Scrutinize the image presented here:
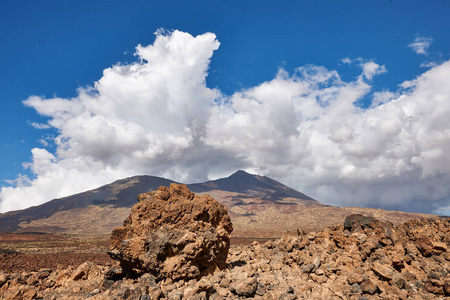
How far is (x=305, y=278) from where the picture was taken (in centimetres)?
1093

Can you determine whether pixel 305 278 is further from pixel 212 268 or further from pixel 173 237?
pixel 173 237

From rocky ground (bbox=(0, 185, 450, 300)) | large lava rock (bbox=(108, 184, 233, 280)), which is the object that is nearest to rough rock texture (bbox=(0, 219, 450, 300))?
rocky ground (bbox=(0, 185, 450, 300))

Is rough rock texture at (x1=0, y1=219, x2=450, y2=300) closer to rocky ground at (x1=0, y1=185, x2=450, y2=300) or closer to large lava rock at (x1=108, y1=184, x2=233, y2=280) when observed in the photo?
rocky ground at (x1=0, y1=185, x2=450, y2=300)

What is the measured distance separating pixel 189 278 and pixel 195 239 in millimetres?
1398

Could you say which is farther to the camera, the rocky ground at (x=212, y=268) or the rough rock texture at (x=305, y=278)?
the rocky ground at (x=212, y=268)

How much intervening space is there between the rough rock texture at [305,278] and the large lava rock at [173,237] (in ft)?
1.53

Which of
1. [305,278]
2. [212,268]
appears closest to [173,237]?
[212,268]

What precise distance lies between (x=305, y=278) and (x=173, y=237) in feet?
19.3

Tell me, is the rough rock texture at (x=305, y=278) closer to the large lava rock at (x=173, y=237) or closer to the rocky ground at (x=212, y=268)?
the rocky ground at (x=212, y=268)

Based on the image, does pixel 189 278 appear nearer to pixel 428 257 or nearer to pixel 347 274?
pixel 347 274

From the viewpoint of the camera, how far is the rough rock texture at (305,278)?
334 inches

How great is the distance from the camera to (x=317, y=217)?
117250 mm

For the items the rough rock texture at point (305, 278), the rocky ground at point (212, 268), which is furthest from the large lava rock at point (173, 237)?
the rough rock texture at point (305, 278)

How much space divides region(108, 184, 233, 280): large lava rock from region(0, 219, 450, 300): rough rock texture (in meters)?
0.47
